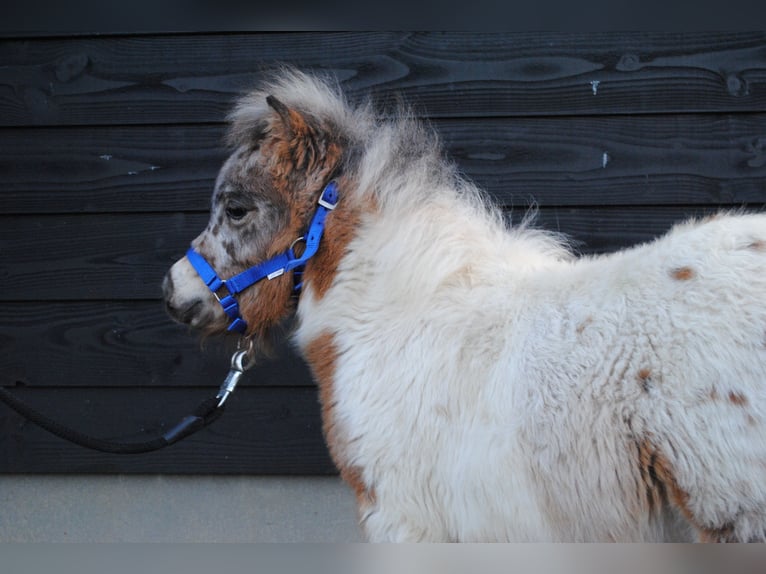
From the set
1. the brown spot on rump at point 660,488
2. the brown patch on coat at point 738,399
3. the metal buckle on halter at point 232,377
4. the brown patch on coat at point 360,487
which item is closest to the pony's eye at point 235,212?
the metal buckle on halter at point 232,377

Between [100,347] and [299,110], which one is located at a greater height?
[299,110]

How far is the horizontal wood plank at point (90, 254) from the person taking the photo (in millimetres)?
3674

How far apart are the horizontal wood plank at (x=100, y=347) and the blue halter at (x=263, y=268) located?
124 centimetres

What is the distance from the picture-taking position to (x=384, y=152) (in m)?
2.44

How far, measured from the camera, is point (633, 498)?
180 cm

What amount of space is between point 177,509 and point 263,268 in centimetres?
183

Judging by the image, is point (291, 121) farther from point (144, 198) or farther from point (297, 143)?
point (144, 198)

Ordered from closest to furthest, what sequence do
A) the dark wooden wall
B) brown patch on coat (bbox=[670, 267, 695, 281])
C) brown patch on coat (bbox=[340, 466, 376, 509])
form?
brown patch on coat (bbox=[670, 267, 695, 281]) → brown patch on coat (bbox=[340, 466, 376, 509]) → the dark wooden wall

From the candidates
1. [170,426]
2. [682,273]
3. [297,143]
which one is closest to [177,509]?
[170,426]

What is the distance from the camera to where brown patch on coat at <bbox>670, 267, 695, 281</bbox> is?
183 centimetres

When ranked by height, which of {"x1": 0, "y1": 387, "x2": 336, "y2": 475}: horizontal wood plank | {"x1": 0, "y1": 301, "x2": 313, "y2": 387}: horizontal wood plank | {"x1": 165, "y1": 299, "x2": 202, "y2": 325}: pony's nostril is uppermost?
{"x1": 165, "y1": 299, "x2": 202, "y2": 325}: pony's nostril

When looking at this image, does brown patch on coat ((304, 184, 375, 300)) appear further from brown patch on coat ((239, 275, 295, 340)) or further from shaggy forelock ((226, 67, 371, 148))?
shaggy forelock ((226, 67, 371, 148))

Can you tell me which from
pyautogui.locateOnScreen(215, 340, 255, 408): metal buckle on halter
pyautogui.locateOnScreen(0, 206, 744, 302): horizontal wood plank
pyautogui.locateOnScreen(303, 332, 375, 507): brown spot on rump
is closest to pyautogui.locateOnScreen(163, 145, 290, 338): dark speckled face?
pyautogui.locateOnScreen(215, 340, 255, 408): metal buckle on halter

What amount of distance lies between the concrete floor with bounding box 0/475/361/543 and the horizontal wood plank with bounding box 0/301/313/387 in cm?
51
